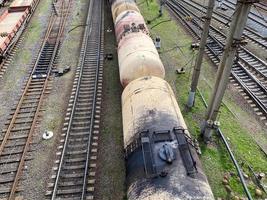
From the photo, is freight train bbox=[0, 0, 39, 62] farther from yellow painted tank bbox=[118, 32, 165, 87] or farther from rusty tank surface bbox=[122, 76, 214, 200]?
rusty tank surface bbox=[122, 76, 214, 200]

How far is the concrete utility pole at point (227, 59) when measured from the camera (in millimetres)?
8688

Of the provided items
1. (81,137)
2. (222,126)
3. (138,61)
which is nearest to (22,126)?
(81,137)

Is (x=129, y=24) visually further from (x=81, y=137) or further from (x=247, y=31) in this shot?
(x=247, y=31)

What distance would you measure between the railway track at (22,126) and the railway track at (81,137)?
5.42 ft

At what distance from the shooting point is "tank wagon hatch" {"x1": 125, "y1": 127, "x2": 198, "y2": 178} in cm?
750

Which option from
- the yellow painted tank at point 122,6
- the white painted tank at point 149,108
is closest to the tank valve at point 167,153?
the white painted tank at point 149,108

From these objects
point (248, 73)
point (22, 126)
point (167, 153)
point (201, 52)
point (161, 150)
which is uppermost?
point (248, 73)

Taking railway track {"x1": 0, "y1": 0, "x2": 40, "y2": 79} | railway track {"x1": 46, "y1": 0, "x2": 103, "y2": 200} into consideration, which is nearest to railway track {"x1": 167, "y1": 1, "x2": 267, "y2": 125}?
railway track {"x1": 46, "y1": 0, "x2": 103, "y2": 200}

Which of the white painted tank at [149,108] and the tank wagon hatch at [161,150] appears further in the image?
the white painted tank at [149,108]

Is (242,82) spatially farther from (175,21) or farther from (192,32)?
(175,21)

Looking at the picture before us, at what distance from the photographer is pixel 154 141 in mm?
8188

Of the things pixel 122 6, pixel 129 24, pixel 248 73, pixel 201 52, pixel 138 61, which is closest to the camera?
pixel 138 61

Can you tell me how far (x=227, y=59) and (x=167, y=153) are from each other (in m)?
4.63

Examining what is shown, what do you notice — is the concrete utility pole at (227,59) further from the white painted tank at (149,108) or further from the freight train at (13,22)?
the freight train at (13,22)
